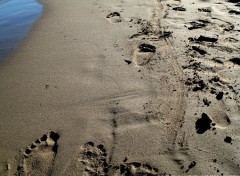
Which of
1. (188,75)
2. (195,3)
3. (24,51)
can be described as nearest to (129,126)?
(188,75)

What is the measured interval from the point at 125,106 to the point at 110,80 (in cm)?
67

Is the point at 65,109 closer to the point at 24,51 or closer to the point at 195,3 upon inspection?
the point at 24,51

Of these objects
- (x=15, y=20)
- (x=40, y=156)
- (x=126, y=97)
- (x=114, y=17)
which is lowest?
(x=40, y=156)

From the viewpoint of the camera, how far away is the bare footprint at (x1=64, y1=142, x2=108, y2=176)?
293 cm

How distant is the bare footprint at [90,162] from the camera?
2.93 m

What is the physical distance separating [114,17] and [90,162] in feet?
14.1

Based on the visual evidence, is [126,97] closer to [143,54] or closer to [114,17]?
[143,54]

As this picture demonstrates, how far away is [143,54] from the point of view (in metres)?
4.85

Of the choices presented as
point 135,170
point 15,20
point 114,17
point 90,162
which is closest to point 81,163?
point 90,162

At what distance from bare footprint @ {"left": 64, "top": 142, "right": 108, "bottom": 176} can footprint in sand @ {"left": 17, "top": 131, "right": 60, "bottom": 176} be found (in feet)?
0.94

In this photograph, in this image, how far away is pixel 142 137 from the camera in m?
3.27

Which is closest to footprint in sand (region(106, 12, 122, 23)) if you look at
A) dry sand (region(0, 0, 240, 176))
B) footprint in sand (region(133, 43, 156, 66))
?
dry sand (region(0, 0, 240, 176))

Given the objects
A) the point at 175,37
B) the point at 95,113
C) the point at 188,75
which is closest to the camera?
the point at 95,113

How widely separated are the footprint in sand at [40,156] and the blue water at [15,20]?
262 centimetres
